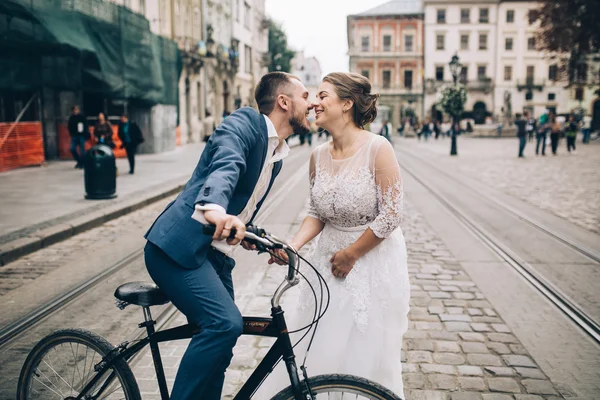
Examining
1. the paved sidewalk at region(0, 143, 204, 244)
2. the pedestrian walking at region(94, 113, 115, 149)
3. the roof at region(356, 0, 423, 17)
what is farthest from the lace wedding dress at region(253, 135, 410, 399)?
the roof at region(356, 0, 423, 17)

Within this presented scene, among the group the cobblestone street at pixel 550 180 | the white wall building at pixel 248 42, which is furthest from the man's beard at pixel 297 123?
the white wall building at pixel 248 42

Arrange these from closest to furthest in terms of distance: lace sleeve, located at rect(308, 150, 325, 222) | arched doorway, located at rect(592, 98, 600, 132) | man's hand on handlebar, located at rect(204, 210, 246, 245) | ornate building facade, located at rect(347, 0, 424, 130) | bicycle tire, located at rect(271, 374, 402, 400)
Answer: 1. man's hand on handlebar, located at rect(204, 210, 246, 245)
2. bicycle tire, located at rect(271, 374, 402, 400)
3. lace sleeve, located at rect(308, 150, 325, 222)
4. arched doorway, located at rect(592, 98, 600, 132)
5. ornate building facade, located at rect(347, 0, 424, 130)

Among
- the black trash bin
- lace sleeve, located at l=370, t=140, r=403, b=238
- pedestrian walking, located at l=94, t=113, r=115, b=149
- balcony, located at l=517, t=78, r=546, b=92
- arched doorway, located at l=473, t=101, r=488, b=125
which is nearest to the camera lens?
lace sleeve, located at l=370, t=140, r=403, b=238

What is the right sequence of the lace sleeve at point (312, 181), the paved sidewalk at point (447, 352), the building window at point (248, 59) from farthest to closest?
1. the building window at point (248, 59)
2. the paved sidewalk at point (447, 352)
3. the lace sleeve at point (312, 181)

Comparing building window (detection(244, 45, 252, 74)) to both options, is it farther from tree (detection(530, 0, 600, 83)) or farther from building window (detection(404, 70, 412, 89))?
building window (detection(404, 70, 412, 89))

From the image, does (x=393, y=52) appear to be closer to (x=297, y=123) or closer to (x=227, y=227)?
(x=297, y=123)

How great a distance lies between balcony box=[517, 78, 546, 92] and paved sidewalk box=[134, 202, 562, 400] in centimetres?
6558

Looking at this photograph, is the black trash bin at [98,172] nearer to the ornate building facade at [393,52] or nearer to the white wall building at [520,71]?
the ornate building facade at [393,52]

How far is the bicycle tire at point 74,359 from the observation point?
2.50 m

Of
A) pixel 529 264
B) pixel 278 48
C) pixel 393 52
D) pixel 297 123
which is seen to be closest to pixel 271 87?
pixel 297 123

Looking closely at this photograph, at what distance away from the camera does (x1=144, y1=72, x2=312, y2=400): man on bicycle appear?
7.29 feet

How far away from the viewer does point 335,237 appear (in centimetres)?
298

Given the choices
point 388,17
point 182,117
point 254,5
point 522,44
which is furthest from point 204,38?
point 522,44

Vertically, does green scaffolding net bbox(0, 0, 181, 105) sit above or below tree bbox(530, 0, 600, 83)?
below
